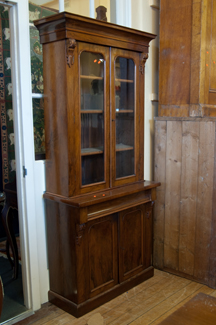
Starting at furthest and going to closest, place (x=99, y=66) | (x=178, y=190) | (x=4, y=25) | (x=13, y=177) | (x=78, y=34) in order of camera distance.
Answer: (x=13, y=177), (x=4, y=25), (x=178, y=190), (x=99, y=66), (x=78, y=34)

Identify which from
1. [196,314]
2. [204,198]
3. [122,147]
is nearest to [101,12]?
[122,147]

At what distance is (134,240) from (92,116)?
3.63 ft

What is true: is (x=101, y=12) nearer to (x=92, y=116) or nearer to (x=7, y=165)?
(x=92, y=116)

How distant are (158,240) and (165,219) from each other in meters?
0.23

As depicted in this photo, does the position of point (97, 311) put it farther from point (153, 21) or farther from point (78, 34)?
point (153, 21)

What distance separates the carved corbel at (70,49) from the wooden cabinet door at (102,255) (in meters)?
1.13

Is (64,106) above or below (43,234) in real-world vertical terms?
above

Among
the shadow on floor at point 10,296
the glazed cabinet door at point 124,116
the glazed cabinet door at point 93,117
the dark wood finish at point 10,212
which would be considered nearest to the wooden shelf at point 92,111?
the glazed cabinet door at point 93,117

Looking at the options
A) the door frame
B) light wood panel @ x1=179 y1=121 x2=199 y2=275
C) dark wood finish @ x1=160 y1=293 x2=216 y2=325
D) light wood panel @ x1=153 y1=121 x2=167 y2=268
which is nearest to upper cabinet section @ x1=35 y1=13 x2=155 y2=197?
the door frame

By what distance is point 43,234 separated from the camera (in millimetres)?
2615

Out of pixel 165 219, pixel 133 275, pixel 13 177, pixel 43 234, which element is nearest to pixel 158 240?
pixel 165 219

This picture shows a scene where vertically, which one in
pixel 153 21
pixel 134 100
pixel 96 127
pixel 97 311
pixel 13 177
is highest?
pixel 153 21

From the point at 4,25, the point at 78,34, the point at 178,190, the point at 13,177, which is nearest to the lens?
the point at 78,34

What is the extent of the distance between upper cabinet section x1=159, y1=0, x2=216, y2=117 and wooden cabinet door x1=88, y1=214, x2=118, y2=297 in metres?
1.15
